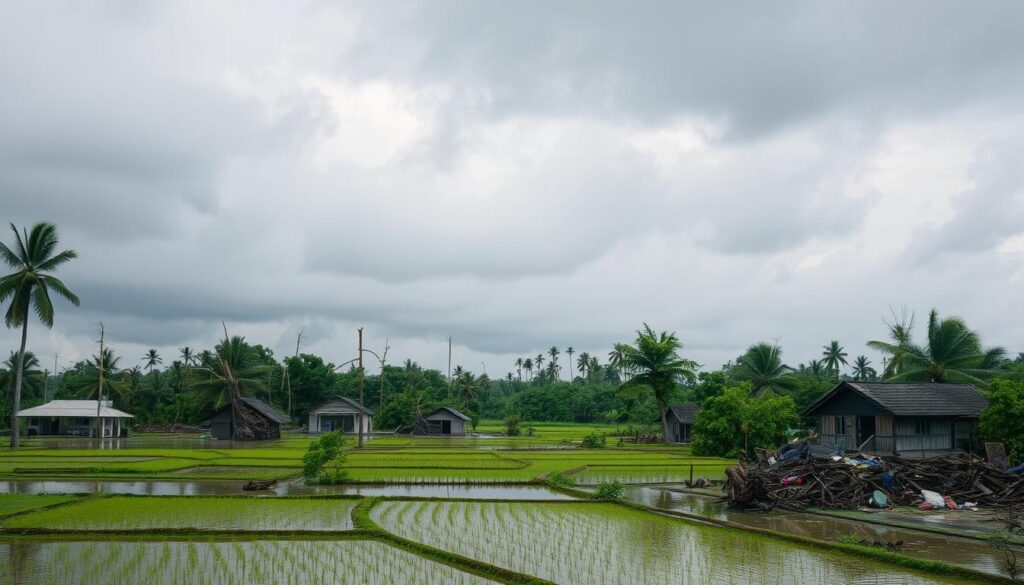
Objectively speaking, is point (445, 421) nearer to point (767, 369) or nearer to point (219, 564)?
point (767, 369)

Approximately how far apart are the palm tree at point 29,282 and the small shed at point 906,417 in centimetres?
4561

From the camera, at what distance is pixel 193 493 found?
68.8ft

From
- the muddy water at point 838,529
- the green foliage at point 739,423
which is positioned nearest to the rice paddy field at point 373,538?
the muddy water at point 838,529

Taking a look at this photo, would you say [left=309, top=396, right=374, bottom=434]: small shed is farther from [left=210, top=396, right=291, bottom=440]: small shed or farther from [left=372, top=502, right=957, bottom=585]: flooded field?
[left=372, top=502, right=957, bottom=585]: flooded field

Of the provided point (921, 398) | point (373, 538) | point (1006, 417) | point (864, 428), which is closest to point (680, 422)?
point (864, 428)

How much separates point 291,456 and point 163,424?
43.6m

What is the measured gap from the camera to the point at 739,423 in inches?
1528

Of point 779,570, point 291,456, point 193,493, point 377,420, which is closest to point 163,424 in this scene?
point 377,420

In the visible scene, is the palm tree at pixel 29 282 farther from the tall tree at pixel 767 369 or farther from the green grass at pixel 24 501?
the tall tree at pixel 767 369

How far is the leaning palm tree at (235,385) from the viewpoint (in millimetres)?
54250

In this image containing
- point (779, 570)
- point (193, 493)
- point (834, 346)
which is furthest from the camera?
point (834, 346)

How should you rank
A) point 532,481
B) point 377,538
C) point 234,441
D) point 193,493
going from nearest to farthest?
point 377,538, point 193,493, point 532,481, point 234,441

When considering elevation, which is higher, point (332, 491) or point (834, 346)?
point (834, 346)

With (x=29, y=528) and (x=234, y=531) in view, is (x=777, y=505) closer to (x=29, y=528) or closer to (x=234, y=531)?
(x=234, y=531)
